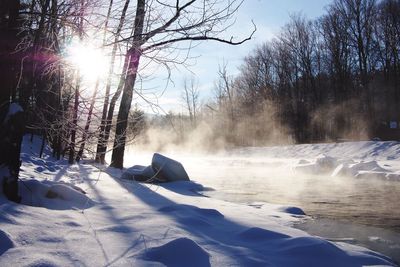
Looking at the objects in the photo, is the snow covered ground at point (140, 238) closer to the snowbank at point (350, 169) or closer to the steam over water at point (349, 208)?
the steam over water at point (349, 208)

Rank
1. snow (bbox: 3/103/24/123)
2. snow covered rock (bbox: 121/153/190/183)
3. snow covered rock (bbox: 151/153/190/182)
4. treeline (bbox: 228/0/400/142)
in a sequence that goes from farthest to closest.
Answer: treeline (bbox: 228/0/400/142)
snow covered rock (bbox: 151/153/190/182)
snow covered rock (bbox: 121/153/190/183)
snow (bbox: 3/103/24/123)

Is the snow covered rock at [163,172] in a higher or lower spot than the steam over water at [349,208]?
higher

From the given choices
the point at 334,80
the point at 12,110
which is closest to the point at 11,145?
the point at 12,110

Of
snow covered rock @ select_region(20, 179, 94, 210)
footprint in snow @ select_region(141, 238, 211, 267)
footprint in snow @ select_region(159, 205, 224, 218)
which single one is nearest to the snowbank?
footprint in snow @ select_region(159, 205, 224, 218)

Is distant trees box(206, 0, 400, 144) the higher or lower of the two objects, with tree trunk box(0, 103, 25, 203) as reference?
higher

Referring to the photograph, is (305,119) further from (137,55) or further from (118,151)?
(137,55)

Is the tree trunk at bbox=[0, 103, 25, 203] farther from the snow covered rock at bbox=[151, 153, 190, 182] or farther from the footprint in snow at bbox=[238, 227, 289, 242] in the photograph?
the snow covered rock at bbox=[151, 153, 190, 182]

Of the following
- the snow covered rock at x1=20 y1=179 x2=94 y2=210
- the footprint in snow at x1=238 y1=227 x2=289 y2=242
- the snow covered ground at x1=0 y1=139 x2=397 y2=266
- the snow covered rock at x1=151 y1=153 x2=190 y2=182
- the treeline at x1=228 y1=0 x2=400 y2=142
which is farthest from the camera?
the treeline at x1=228 y1=0 x2=400 y2=142

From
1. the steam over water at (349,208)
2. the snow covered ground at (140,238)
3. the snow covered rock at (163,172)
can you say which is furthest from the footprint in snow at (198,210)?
the snow covered rock at (163,172)

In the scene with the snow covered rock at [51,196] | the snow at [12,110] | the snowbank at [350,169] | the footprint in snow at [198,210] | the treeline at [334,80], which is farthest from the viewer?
the treeline at [334,80]

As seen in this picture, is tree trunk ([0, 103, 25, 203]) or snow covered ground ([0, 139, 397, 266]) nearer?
snow covered ground ([0, 139, 397, 266])

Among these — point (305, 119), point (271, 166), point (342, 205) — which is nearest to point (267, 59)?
point (305, 119)

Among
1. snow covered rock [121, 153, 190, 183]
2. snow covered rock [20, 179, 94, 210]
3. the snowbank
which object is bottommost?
snow covered rock [20, 179, 94, 210]

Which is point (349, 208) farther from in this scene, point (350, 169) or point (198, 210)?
point (350, 169)
